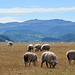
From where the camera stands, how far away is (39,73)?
16.3 meters

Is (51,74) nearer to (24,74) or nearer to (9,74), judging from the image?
(24,74)

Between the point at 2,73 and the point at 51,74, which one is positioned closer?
the point at 51,74

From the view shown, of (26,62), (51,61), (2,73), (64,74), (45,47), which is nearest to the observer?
(64,74)

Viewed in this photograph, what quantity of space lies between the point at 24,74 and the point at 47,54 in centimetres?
522

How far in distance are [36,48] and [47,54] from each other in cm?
2095

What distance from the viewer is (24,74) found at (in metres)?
16.1

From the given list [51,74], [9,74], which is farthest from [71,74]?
[9,74]

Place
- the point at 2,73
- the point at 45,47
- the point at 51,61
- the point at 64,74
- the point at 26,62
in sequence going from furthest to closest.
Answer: the point at 45,47 < the point at 26,62 < the point at 51,61 < the point at 2,73 < the point at 64,74

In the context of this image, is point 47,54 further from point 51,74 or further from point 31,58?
point 51,74

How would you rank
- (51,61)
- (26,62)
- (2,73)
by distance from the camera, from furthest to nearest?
(26,62) < (51,61) < (2,73)

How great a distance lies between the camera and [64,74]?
1569 centimetres

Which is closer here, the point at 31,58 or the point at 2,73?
the point at 2,73

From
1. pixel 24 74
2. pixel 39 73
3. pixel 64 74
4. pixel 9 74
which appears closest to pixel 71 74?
pixel 64 74

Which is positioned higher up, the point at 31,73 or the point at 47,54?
the point at 47,54
